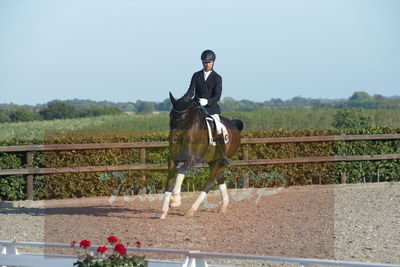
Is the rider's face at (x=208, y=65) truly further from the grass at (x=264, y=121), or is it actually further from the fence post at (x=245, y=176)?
the grass at (x=264, y=121)

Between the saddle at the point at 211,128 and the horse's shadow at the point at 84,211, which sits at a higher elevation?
the saddle at the point at 211,128

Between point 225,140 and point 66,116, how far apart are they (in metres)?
38.3

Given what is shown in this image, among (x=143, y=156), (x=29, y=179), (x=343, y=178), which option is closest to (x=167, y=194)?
(x=143, y=156)

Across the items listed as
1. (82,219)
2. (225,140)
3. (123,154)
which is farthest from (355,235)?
(123,154)

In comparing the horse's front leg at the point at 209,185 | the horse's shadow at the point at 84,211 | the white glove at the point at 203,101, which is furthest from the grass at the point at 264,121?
the white glove at the point at 203,101

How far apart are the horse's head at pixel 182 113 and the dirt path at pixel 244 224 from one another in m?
1.54

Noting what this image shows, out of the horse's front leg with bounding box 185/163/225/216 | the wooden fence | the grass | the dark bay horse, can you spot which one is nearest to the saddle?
the dark bay horse

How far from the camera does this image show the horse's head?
37.7ft

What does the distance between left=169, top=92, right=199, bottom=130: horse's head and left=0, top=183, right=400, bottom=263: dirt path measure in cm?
154

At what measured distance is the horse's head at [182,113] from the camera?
11477 mm

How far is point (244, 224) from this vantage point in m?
11.7

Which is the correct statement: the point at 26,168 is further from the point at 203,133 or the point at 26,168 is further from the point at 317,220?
the point at 317,220

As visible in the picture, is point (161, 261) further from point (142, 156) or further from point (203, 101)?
point (142, 156)

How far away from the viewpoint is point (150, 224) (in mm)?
11656
